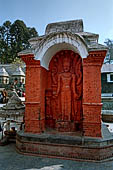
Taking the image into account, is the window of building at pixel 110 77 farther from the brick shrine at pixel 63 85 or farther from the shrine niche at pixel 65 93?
the shrine niche at pixel 65 93

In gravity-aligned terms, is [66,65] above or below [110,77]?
below

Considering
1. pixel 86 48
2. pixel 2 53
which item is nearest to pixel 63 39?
pixel 86 48

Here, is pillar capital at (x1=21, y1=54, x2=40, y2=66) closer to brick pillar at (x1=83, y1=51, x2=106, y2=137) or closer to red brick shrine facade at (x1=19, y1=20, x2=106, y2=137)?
red brick shrine facade at (x1=19, y1=20, x2=106, y2=137)

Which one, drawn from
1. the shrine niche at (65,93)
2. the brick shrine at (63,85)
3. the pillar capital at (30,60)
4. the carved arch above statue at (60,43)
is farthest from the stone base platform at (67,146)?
the carved arch above statue at (60,43)

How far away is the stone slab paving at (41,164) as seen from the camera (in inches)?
153

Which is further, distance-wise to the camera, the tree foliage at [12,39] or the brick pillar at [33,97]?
the tree foliage at [12,39]

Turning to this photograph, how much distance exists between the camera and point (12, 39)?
46.1m

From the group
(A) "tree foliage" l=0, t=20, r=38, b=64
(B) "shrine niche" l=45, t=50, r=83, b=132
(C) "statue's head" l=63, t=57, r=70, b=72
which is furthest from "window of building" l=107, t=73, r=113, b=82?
(A) "tree foliage" l=0, t=20, r=38, b=64

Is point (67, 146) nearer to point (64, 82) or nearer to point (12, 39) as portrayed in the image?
point (64, 82)

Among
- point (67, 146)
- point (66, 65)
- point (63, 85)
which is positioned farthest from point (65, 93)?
point (67, 146)

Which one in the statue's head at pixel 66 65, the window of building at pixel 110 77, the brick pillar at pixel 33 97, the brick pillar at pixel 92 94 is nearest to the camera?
the brick pillar at pixel 92 94

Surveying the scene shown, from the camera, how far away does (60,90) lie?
581 cm

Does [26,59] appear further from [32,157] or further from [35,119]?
[32,157]

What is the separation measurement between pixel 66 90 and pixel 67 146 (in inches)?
86.1
